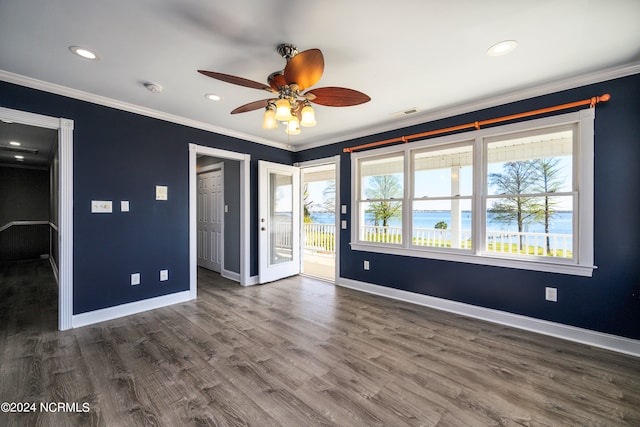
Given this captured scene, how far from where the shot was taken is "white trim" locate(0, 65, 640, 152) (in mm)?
2451

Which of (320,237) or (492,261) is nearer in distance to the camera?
(492,261)

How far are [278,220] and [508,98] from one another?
380 centimetres

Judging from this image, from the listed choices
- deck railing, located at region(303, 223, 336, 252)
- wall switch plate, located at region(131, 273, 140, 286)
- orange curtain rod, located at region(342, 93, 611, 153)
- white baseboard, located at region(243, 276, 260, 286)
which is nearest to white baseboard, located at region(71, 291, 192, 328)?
wall switch plate, located at region(131, 273, 140, 286)

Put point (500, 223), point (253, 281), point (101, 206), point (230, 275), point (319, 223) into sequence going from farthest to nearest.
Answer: point (319, 223)
point (230, 275)
point (253, 281)
point (500, 223)
point (101, 206)

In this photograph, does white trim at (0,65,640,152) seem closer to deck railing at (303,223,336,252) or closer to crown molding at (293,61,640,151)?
crown molding at (293,61,640,151)

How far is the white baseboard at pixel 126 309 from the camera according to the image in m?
2.89

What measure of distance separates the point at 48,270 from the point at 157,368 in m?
5.41

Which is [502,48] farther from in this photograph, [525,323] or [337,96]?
[525,323]

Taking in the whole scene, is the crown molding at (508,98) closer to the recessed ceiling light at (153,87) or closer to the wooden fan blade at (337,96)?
the wooden fan blade at (337,96)

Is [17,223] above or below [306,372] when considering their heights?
above

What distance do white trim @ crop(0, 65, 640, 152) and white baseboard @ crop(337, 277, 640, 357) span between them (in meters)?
2.40

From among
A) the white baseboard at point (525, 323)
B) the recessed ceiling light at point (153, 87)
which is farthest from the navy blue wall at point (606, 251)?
the recessed ceiling light at point (153, 87)

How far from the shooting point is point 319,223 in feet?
23.3

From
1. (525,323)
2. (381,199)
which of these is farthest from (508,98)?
(525,323)
